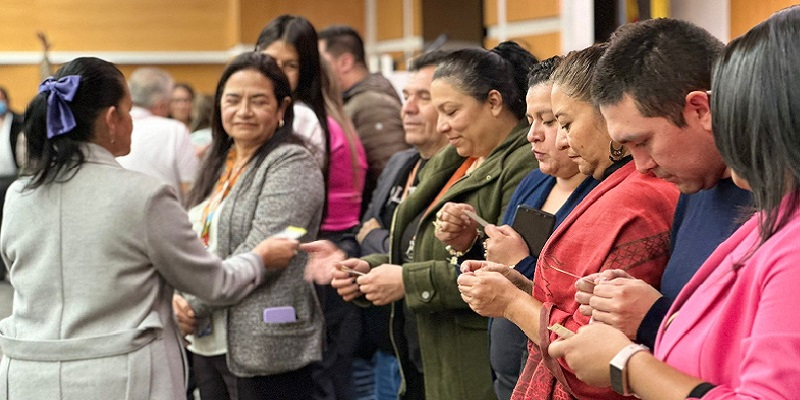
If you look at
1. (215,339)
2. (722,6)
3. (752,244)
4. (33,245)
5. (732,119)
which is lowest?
(215,339)

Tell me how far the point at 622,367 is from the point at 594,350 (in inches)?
2.2

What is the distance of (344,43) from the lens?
4.64 metres

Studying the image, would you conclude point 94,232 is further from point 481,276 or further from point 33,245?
point 481,276

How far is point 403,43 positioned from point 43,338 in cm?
702

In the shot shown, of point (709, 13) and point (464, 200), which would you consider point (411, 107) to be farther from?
point (709, 13)

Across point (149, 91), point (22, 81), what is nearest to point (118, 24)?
point (22, 81)

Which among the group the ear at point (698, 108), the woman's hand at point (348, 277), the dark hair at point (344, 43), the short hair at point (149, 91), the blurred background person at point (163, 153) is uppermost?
the dark hair at point (344, 43)

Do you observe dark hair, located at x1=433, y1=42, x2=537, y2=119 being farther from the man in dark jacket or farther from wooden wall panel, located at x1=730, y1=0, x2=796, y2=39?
the man in dark jacket

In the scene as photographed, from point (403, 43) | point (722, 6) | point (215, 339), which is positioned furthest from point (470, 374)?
point (403, 43)

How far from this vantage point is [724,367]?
1.31m

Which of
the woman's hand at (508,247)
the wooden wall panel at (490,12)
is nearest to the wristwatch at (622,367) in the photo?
the woman's hand at (508,247)

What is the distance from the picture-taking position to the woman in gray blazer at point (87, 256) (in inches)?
96.1

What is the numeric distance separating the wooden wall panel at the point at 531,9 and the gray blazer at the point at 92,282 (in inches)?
97.3

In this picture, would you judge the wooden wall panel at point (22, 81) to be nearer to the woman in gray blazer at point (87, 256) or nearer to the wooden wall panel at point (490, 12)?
the wooden wall panel at point (490, 12)
